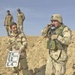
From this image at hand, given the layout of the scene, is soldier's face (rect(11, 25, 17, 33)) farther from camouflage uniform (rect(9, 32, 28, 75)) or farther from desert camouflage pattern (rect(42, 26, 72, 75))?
desert camouflage pattern (rect(42, 26, 72, 75))

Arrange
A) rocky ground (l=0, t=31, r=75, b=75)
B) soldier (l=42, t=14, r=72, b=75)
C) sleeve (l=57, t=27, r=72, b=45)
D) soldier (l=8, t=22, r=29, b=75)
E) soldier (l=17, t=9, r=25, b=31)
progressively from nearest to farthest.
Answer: sleeve (l=57, t=27, r=72, b=45), soldier (l=42, t=14, r=72, b=75), soldier (l=8, t=22, r=29, b=75), rocky ground (l=0, t=31, r=75, b=75), soldier (l=17, t=9, r=25, b=31)

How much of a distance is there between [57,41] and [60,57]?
469 millimetres

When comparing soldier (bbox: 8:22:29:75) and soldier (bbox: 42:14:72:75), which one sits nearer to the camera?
soldier (bbox: 42:14:72:75)

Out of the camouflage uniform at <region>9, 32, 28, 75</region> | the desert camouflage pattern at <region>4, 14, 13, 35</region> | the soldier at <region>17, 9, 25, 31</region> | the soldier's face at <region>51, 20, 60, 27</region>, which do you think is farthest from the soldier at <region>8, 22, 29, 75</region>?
the desert camouflage pattern at <region>4, 14, 13, 35</region>

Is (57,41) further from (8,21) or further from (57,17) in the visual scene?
(8,21)

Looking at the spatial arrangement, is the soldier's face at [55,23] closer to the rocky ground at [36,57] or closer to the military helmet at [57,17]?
the military helmet at [57,17]

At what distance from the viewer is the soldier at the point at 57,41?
7734mm

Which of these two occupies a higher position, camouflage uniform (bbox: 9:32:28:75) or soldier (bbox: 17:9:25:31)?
soldier (bbox: 17:9:25:31)

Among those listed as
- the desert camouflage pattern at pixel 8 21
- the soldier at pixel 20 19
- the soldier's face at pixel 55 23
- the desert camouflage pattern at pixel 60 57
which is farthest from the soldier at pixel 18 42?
the desert camouflage pattern at pixel 8 21

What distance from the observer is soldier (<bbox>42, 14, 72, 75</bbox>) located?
7.73 meters

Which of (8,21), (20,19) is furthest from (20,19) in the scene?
(8,21)

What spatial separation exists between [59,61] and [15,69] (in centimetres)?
278

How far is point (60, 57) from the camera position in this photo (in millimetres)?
7863

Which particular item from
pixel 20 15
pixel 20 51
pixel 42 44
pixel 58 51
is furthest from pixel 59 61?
pixel 20 15
